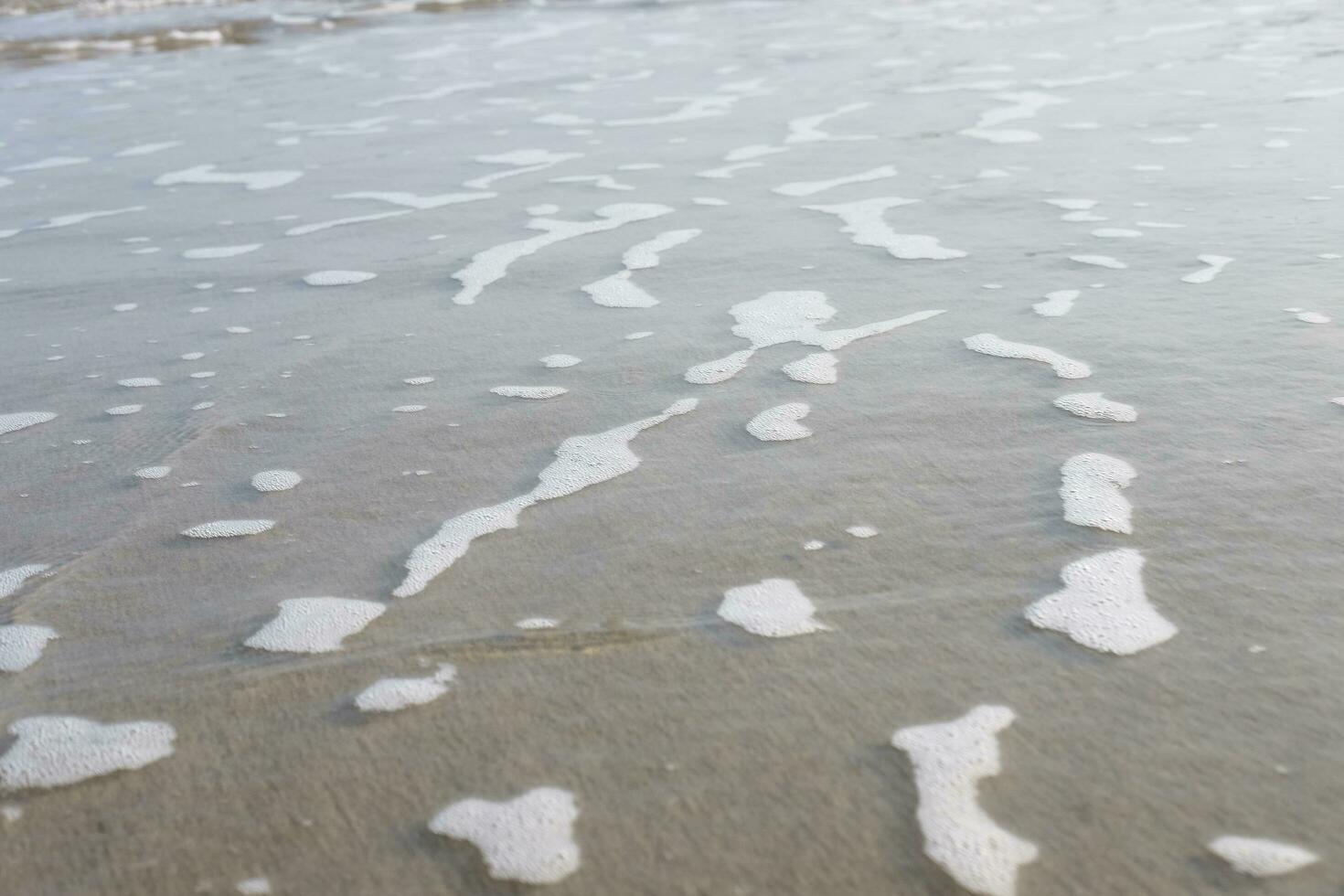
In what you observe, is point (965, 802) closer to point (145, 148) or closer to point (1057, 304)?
point (1057, 304)

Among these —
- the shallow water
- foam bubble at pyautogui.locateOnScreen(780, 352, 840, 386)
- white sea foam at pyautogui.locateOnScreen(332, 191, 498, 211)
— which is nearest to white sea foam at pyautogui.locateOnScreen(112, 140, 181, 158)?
the shallow water

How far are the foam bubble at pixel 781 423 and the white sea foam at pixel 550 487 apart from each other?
0.17m

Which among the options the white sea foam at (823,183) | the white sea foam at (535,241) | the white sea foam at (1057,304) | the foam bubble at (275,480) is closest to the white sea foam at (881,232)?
the white sea foam at (823,183)

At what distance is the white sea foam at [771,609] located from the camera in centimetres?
180

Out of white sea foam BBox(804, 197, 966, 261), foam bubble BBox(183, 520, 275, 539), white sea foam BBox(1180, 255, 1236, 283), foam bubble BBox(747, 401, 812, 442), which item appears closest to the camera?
foam bubble BBox(183, 520, 275, 539)

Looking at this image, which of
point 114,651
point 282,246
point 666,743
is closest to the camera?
point 666,743

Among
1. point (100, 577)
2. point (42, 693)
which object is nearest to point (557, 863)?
point (42, 693)

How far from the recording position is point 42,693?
1747 mm

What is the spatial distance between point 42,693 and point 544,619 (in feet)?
2.19

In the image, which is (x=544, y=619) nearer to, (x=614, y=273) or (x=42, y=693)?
(x=42, y=693)

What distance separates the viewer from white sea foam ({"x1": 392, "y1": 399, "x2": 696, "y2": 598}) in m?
2.07

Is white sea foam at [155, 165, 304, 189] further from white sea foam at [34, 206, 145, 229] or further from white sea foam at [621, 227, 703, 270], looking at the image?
white sea foam at [621, 227, 703, 270]

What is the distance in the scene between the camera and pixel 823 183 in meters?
4.78

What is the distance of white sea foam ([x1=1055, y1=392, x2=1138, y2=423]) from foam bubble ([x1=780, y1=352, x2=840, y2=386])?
492 millimetres
